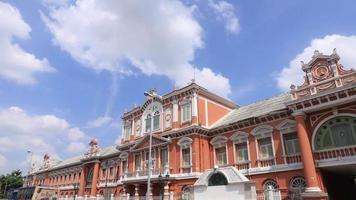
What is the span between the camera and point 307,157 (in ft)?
66.4

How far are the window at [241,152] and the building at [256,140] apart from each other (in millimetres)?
88

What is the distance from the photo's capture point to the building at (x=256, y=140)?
796 inches

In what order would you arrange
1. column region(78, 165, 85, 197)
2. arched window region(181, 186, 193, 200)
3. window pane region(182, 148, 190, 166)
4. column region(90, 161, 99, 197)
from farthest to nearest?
column region(78, 165, 85, 197) < column region(90, 161, 99, 197) < window pane region(182, 148, 190, 166) < arched window region(181, 186, 193, 200)

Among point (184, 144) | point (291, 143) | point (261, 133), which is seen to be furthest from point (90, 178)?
point (291, 143)

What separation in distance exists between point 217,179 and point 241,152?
543cm

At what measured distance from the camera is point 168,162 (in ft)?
97.9

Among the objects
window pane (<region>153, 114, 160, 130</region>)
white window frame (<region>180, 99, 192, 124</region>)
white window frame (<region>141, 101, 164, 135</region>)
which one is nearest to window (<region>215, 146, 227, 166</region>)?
white window frame (<region>180, 99, 192, 124</region>)

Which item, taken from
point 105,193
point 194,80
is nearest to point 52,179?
point 105,193

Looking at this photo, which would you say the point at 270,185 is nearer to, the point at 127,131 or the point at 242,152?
the point at 242,152

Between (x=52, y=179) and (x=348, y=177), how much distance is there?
163 feet

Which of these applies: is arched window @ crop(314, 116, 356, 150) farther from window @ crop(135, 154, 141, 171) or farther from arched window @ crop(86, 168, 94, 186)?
arched window @ crop(86, 168, 94, 186)

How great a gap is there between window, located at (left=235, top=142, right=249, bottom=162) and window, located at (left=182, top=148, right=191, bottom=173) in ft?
15.7

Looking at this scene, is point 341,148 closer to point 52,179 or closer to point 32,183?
point 52,179

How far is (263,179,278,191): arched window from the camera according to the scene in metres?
23.1
